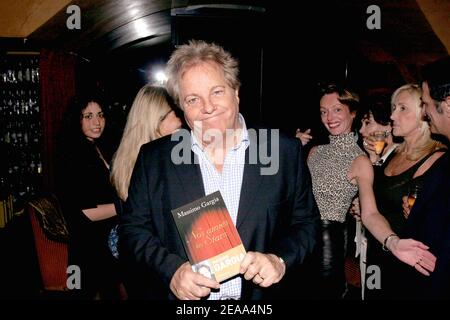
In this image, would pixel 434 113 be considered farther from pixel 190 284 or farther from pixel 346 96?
pixel 190 284

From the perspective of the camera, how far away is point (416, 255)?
1743mm

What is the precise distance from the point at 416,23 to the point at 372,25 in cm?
64

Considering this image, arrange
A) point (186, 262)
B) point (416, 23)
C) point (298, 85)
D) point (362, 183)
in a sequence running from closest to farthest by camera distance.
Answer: point (186, 262) → point (362, 183) → point (416, 23) → point (298, 85)

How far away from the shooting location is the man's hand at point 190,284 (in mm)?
1370

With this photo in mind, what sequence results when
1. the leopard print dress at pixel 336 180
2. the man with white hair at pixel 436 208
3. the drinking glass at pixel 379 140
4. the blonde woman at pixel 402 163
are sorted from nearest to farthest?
the man with white hair at pixel 436 208, the blonde woman at pixel 402 163, the leopard print dress at pixel 336 180, the drinking glass at pixel 379 140

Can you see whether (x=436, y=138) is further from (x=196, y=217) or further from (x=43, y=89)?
(x=43, y=89)

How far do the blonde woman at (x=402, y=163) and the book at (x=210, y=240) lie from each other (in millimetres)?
1258

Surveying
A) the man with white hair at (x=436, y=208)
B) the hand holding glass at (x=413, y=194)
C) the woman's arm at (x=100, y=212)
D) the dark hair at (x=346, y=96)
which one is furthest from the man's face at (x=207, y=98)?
the dark hair at (x=346, y=96)

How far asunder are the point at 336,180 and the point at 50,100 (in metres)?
4.21

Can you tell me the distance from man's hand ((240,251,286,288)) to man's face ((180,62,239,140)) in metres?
0.62

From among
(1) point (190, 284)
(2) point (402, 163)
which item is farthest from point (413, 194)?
(1) point (190, 284)

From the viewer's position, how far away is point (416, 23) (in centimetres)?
438

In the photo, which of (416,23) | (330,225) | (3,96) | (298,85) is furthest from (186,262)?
(298,85)

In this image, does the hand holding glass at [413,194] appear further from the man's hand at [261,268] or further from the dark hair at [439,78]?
the man's hand at [261,268]
